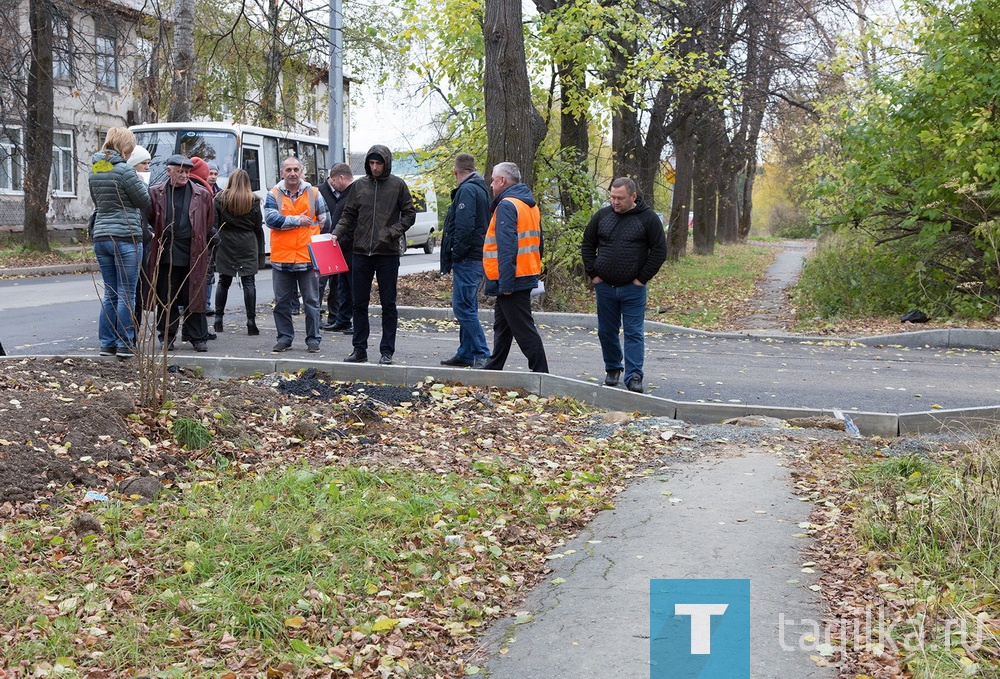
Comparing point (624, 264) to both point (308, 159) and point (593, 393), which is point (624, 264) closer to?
point (593, 393)

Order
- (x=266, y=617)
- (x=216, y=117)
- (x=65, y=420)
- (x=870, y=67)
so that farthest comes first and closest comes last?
1. (x=216, y=117)
2. (x=870, y=67)
3. (x=65, y=420)
4. (x=266, y=617)

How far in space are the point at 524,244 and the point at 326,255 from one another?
7.92 ft

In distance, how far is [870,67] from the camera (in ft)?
→ 63.2

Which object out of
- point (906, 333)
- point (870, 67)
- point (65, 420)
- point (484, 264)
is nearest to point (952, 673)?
point (65, 420)

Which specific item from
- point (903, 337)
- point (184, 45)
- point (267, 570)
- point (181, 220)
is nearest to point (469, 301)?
point (181, 220)

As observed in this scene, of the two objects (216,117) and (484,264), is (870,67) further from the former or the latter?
(216,117)

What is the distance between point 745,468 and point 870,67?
14.5m

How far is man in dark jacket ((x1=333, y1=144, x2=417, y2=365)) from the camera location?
9.82 meters

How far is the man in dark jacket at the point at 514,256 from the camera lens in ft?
30.9

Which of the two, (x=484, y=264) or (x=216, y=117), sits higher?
(x=216, y=117)

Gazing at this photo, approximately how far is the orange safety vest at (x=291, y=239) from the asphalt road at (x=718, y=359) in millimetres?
1005

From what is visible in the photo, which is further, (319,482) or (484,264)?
(484,264)

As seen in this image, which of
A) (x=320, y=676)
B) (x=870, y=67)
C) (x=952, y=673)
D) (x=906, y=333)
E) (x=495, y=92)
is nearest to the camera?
(x=952, y=673)

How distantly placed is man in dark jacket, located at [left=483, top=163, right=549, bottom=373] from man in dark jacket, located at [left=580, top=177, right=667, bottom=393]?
0.51 metres
